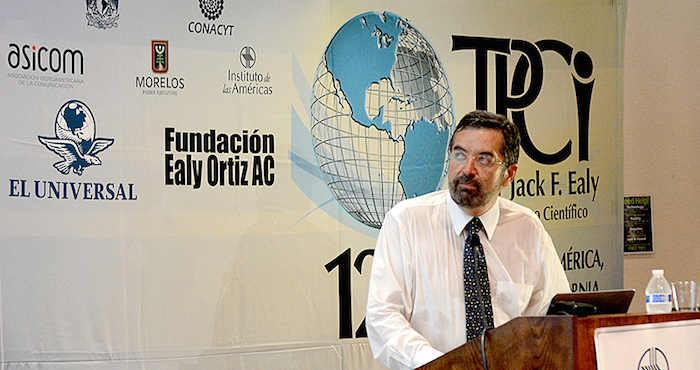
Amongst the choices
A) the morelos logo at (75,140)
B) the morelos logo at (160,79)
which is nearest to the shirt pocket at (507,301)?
the morelos logo at (160,79)

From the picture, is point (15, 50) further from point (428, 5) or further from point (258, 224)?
point (428, 5)

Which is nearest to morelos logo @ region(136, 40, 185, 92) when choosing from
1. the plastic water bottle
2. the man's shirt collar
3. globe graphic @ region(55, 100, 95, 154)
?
globe graphic @ region(55, 100, 95, 154)

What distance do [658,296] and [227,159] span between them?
6.67 feet

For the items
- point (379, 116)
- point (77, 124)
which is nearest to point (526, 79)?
point (379, 116)

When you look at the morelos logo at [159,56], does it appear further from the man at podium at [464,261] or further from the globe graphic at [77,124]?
the man at podium at [464,261]

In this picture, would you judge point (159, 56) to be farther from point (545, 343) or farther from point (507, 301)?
point (545, 343)

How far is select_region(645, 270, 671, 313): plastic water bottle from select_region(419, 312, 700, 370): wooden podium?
0.19 metres

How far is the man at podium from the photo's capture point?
2.15 meters

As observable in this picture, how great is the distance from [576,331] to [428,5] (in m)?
2.49

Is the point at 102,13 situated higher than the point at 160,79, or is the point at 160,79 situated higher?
the point at 102,13

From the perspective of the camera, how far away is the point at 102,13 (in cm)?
297

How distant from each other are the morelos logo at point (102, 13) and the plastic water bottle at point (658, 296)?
8.28 feet

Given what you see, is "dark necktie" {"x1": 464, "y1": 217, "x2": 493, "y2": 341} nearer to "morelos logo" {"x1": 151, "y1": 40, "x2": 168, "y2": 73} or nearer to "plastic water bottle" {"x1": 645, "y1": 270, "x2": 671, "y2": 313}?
"plastic water bottle" {"x1": 645, "y1": 270, "x2": 671, "y2": 313}

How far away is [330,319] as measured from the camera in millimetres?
3240
